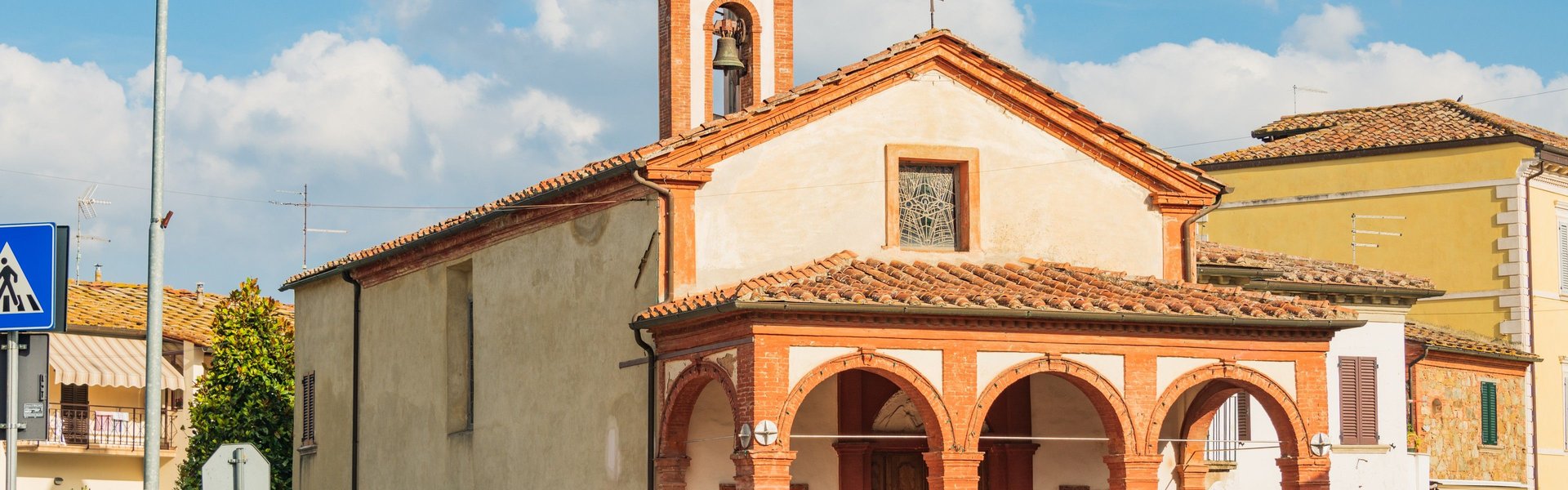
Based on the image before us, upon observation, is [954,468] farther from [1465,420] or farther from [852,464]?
[1465,420]

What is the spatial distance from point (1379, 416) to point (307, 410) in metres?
17.6

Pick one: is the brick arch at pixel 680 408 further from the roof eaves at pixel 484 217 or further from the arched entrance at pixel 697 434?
the roof eaves at pixel 484 217

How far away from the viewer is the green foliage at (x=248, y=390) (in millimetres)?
37125

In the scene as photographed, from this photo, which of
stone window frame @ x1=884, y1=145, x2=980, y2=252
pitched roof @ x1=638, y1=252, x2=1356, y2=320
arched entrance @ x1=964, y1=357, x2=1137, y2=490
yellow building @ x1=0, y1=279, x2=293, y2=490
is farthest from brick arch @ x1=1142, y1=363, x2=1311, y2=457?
yellow building @ x1=0, y1=279, x2=293, y2=490

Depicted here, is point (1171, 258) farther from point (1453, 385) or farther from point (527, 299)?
Result: point (1453, 385)

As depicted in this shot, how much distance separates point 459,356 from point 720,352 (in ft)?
27.8

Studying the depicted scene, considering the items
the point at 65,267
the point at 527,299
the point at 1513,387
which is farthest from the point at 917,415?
the point at 1513,387

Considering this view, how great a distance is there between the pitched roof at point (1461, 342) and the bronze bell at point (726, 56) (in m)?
12.7

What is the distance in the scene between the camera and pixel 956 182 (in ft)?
79.2

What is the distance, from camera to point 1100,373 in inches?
869

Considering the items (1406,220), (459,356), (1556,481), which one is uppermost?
(1406,220)

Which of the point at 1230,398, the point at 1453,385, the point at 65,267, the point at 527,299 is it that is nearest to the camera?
the point at 65,267

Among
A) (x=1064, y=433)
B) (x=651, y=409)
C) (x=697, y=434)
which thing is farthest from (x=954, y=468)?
(x=1064, y=433)

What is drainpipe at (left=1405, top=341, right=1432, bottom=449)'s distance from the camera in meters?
31.6
